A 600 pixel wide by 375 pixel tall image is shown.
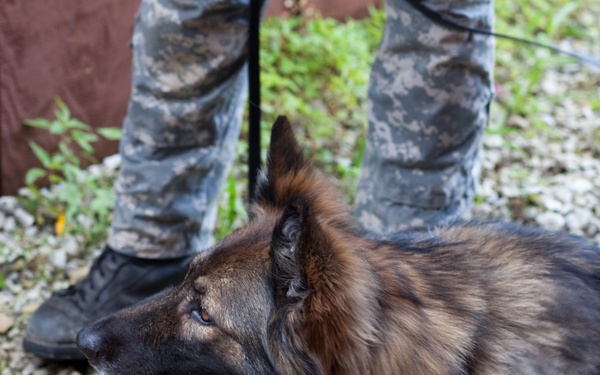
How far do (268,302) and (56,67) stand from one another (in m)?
2.62

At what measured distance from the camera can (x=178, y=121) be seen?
121 inches

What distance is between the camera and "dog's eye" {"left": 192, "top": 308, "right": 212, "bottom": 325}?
7.11 ft

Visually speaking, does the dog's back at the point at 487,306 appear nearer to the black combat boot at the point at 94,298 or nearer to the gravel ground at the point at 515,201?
the black combat boot at the point at 94,298

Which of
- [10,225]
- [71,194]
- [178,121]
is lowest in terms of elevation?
[10,225]

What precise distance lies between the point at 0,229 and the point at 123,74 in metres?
→ 1.18

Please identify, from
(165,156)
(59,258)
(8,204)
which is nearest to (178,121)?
(165,156)

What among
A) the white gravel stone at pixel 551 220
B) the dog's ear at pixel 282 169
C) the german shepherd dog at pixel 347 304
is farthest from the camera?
the white gravel stone at pixel 551 220

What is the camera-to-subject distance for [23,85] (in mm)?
4055

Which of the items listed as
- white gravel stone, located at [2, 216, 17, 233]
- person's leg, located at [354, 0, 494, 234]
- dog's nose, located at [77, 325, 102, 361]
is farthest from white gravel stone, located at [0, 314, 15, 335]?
person's leg, located at [354, 0, 494, 234]

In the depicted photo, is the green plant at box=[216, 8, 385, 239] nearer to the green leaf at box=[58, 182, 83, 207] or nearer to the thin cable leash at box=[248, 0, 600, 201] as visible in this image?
the green leaf at box=[58, 182, 83, 207]

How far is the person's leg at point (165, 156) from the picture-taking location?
296 cm

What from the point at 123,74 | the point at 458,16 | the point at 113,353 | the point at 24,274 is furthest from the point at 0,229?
the point at 458,16

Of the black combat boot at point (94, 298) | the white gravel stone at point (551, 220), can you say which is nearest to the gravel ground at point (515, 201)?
the white gravel stone at point (551, 220)

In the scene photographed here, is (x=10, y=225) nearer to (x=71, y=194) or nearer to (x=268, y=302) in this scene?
(x=71, y=194)
